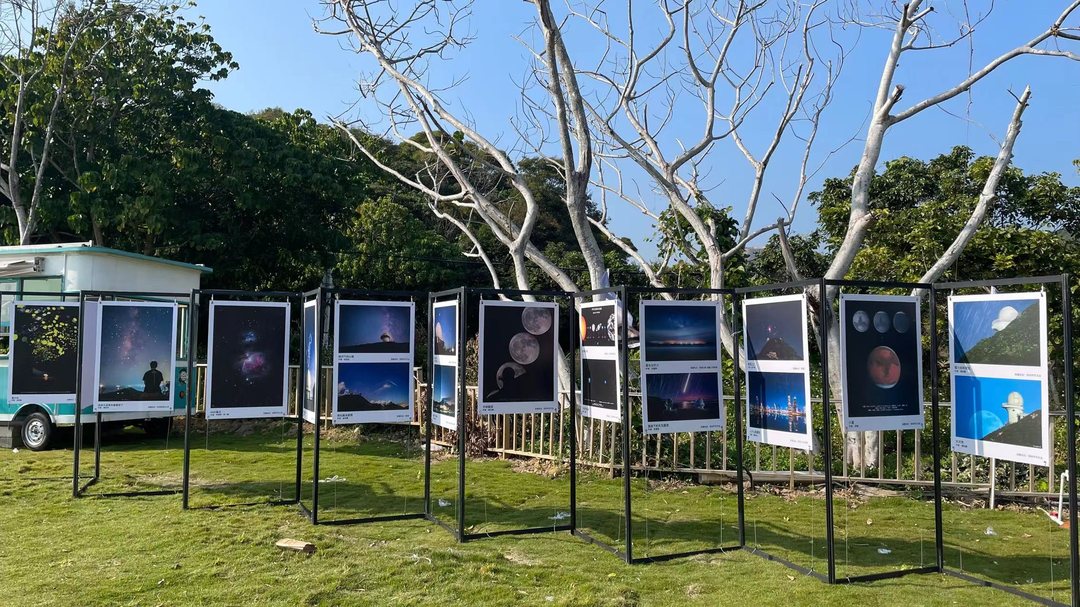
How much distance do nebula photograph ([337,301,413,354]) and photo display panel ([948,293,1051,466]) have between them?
172 inches

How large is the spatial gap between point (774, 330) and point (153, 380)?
609 centimetres

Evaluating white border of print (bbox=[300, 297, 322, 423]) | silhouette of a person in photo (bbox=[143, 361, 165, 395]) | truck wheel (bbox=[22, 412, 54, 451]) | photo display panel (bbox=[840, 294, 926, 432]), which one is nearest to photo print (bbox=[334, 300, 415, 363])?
white border of print (bbox=[300, 297, 322, 423])

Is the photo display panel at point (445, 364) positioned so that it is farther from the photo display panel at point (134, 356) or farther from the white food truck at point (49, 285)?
the white food truck at point (49, 285)

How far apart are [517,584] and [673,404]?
70.5 inches

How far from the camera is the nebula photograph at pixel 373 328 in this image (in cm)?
654

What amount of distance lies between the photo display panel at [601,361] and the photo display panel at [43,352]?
5.39m

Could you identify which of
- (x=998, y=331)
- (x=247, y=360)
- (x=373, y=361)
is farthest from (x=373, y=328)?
(x=998, y=331)

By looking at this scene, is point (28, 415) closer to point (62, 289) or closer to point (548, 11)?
point (62, 289)

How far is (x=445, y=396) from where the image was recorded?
6629 mm

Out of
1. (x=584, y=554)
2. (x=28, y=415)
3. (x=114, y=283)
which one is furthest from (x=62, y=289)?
(x=584, y=554)

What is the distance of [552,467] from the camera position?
933cm

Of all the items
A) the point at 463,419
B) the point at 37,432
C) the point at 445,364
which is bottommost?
the point at 37,432

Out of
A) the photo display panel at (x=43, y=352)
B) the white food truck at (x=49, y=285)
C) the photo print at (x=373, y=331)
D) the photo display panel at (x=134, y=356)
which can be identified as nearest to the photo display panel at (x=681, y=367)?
the photo print at (x=373, y=331)

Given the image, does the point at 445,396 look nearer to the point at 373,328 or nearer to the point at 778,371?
the point at 373,328
